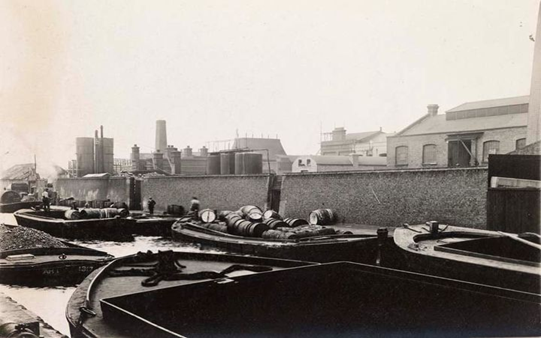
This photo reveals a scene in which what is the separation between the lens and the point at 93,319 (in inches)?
179

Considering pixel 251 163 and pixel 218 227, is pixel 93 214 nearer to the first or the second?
pixel 218 227

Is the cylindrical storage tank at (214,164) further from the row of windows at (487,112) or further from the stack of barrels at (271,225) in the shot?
the row of windows at (487,112)

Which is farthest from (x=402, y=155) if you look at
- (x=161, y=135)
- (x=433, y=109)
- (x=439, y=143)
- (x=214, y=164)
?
(x=161, y=135)

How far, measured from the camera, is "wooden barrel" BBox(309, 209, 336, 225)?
18531 millimetres

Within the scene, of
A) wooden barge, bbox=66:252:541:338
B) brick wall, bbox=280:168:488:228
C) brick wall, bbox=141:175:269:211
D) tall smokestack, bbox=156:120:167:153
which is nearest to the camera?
wooden barge, bbox=66:252:541:338

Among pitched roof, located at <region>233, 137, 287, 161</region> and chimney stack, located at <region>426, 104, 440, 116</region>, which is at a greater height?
chimney stack, located at <region>426, 104, 440, 116</region>

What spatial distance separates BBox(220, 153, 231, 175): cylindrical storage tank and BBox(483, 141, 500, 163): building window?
54.3ft

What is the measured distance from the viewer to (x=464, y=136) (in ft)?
94.5

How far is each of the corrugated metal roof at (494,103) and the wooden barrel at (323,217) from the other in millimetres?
18316

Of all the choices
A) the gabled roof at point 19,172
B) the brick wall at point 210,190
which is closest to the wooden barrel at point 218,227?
the brick wall at point 210,190

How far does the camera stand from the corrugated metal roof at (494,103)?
29812 millimetres

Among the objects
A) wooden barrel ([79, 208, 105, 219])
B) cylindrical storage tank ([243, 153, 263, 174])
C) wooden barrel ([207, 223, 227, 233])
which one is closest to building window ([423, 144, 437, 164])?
cylindrical storage tank ([243, 153, 263, 174])

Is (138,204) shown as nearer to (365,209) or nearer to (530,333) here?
(365,209)

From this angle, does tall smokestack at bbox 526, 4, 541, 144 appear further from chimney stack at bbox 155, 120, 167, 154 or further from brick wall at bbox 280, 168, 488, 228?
chimney stack at bbox 155, 120, 167, 154
